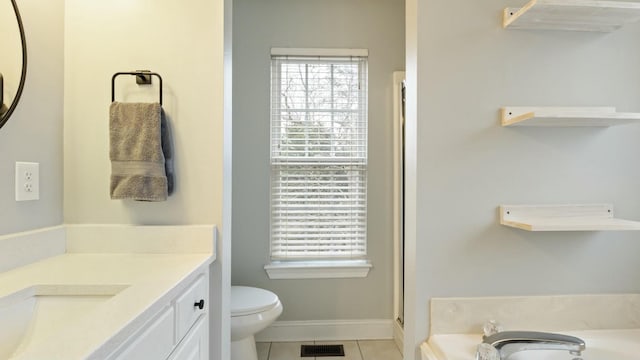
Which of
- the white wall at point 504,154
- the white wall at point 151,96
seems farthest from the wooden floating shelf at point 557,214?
the white wall at point 151,96

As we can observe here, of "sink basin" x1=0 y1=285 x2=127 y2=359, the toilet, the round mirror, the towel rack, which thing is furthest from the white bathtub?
the round mirror

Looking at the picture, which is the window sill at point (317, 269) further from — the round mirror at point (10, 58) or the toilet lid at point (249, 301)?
the round mirror at point (10, 58)

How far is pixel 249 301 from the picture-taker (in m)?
1.90

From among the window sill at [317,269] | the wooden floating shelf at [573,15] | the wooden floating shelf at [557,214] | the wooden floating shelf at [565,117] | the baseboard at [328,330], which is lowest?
the baseboard at [328,330]

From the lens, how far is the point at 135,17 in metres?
1.29

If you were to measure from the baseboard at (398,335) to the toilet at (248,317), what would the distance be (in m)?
0.87

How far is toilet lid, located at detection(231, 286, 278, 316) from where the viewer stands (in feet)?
5.90

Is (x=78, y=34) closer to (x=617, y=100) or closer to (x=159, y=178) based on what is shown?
(x=159, y=178)

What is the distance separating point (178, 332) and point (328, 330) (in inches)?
65.7

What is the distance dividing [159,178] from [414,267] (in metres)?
0.99

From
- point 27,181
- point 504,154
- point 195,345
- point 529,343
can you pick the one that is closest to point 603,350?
point 529,343

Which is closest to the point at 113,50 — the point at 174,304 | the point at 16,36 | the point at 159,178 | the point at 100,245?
the point at 16,36

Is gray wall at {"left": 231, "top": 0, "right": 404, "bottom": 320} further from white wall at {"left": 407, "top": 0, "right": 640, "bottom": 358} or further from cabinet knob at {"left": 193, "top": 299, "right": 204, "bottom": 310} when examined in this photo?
cabinet knob at {"left": 193, "top": 299, "right": 204, "bottom": 310}

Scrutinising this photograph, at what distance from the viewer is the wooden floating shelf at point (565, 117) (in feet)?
3.79
